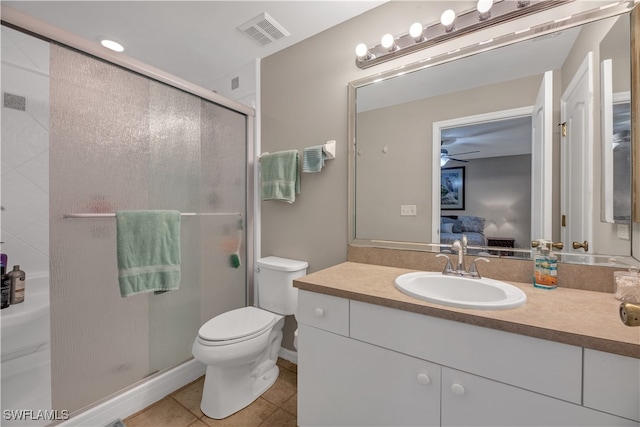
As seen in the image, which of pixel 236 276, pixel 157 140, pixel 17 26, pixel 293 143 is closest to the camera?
pixel 17 26

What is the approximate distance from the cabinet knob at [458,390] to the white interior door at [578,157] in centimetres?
79

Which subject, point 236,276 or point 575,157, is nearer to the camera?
point 575,157

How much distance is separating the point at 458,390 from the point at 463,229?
76cm

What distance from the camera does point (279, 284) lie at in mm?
1826

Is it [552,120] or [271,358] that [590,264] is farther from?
[271,358]

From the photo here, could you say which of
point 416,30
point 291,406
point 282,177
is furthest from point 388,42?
point 291,406

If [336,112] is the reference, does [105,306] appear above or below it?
below

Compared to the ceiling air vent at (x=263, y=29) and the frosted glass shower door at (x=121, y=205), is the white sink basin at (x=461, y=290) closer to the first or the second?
the frosted glass shower door at (x=121, y=205)

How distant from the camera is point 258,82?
215 cm

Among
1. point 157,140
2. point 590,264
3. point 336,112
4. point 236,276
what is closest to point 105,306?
point 236,276

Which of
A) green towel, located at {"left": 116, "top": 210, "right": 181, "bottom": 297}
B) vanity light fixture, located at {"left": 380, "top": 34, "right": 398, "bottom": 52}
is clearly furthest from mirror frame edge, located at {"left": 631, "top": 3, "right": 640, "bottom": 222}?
green towel, located at {"left": 116, "top": 210, "right": 181, "bottom": 297}

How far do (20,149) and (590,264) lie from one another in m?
3.03

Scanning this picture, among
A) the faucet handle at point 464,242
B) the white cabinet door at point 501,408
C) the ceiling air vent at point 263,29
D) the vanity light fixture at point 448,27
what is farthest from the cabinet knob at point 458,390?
the ceiling air vent at point 263,29

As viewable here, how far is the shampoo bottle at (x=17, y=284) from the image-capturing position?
5.03 feet
